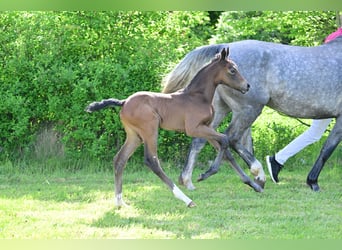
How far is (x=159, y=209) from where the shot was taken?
5195 mm

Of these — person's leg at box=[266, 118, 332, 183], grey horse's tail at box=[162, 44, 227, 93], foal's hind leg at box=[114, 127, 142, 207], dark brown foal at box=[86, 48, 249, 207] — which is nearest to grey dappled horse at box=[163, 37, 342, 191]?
grey horse's tail at box=[162, 44, 227, 93]

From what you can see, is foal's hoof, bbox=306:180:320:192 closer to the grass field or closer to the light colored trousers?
the grass field

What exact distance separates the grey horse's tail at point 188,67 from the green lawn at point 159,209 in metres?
1.14

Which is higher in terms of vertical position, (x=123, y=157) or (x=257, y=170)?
(x=123, y=157)

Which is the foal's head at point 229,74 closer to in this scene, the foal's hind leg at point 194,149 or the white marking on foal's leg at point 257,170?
the foal's hind leg at point 194,149

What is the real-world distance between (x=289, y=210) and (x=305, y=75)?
5.72 feet

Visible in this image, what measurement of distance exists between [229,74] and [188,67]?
831 mm

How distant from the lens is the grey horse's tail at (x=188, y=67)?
6270mm

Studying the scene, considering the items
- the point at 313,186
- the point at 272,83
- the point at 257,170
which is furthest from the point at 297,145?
the point at 272,83

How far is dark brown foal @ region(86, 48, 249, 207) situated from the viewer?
5.24m

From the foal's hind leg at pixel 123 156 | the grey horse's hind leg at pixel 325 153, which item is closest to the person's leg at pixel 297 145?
the grey horse's hind leg at pixel 325 153

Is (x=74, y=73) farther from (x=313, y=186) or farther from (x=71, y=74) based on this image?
(x=313, y=186)

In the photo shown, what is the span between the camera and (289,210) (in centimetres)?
527

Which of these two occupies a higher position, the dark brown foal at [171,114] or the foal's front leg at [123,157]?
the dark brown foal at [171,114]
